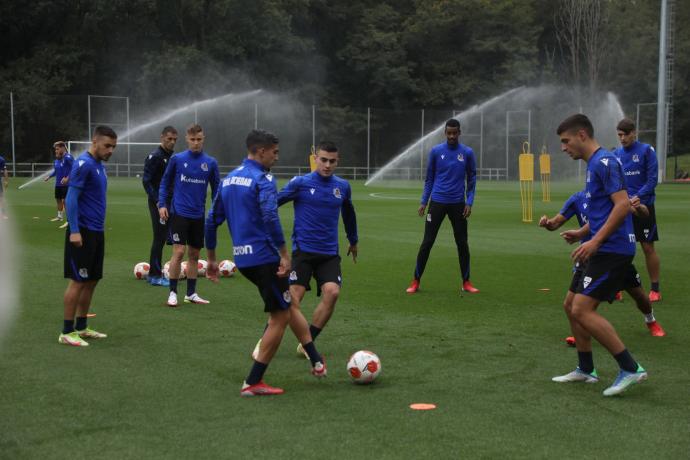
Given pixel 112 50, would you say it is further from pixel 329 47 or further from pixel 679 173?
pixel 679 173

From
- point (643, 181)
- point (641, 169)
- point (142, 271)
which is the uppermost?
point (641, 169)

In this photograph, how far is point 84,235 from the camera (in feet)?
28.1

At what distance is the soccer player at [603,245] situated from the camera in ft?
21.1

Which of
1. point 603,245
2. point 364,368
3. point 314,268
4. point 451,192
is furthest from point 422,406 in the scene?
point 451,192

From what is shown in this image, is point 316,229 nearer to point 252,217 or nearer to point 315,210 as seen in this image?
point 315,210

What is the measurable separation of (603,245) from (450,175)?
5288 millimetres

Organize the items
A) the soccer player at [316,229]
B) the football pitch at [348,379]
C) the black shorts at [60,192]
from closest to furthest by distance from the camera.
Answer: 1. the football pitch at [348,379]
2. the soccer player at [316,229]
3. the black shorts at [60,192]

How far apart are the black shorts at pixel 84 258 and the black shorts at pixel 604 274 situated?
15.4 ft

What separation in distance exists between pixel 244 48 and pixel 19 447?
5471 cm

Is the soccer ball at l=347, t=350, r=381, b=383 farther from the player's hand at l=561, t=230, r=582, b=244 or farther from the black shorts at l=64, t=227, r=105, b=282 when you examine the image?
the black shorts at l=64, t=227, r=105, b=282

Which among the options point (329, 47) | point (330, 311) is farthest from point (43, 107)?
point (330, 311)

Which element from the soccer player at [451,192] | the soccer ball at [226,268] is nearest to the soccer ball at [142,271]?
the soccer ball at [226,268]

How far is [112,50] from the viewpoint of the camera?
5697 centimetres

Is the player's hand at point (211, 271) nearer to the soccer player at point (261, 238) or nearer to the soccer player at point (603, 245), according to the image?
the soccer player at point (261, 238)
